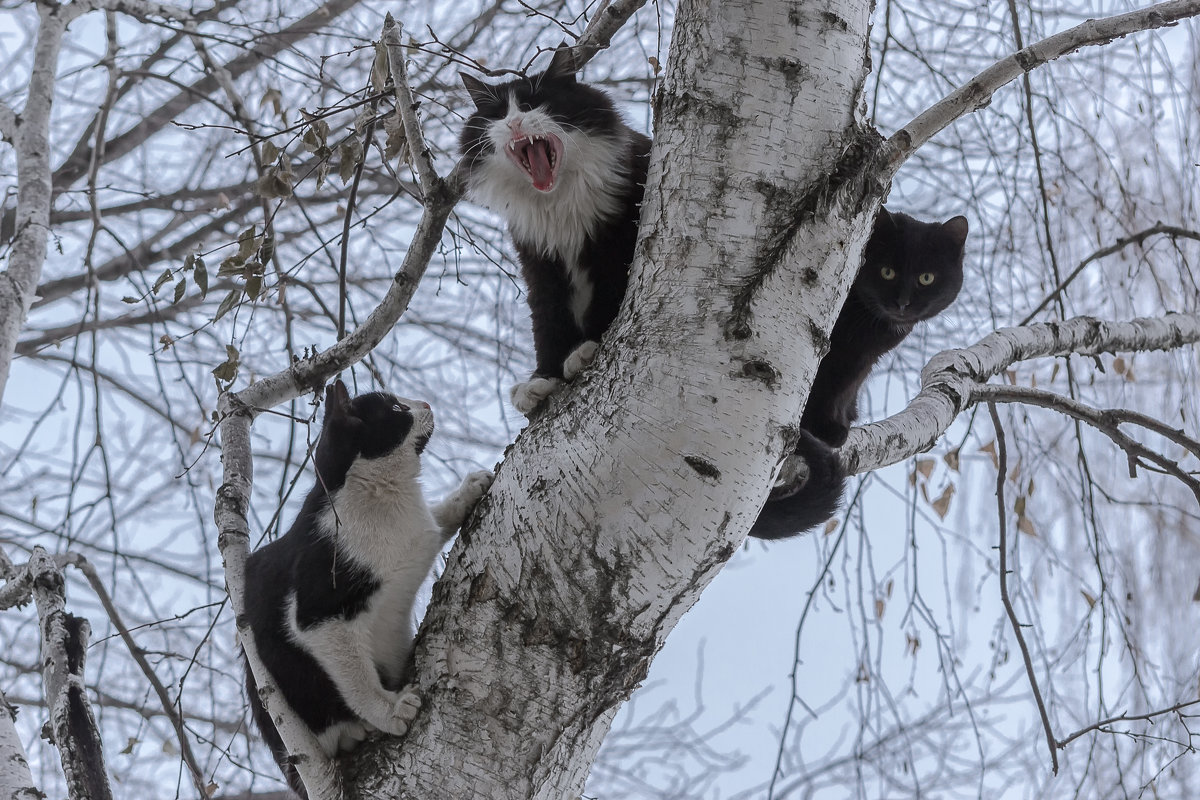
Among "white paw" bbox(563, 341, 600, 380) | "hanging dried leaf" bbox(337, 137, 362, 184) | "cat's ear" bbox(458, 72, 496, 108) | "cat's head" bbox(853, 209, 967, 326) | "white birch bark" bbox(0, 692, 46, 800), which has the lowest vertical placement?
"white birch bark" bbox(0, 692, 46, 800)

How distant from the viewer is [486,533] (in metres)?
1.47

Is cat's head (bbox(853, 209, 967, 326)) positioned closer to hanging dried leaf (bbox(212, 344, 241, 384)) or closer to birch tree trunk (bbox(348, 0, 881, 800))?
birch tree trunk (bbox(348, 0, 881, 800))

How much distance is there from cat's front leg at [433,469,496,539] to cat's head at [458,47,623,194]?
66 centimetres

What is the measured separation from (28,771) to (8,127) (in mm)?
1729

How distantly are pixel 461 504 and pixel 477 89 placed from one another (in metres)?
1.09

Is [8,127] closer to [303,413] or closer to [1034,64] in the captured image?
[303,413]

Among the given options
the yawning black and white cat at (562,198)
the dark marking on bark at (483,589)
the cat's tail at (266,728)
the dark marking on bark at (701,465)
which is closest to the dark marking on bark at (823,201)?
the dark marking on bark at (701,465)

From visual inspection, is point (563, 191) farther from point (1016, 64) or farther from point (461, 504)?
point (1016, 64)

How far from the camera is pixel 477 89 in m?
2.47

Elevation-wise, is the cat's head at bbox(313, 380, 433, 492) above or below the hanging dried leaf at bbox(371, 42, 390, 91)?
below

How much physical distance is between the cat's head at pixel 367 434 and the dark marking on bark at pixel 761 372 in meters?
1.04

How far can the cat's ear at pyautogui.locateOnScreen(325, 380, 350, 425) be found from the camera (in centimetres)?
218

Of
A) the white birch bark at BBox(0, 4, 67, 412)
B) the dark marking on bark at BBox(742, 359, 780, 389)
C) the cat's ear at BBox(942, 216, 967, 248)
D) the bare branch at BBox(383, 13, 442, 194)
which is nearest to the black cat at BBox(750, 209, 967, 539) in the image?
the cat's ear at BBox(942, 216, 967, 248)

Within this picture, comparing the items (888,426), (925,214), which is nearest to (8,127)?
(888,426)
